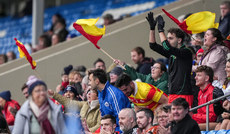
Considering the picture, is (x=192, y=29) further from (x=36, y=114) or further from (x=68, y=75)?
(x=36, y=114)

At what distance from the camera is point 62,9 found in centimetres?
2219

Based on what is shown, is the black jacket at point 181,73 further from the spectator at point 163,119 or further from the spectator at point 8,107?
the spectator at point 8,107

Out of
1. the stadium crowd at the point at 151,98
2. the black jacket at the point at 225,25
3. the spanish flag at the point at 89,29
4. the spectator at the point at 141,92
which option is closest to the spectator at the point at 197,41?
the stadium crowd at the point at 151,98

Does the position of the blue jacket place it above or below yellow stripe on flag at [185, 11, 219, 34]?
below

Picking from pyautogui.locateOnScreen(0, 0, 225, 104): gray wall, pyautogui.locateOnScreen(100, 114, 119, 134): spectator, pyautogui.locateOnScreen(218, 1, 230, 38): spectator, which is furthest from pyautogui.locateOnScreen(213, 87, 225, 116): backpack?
pyautogui.locateOnScreen(0, 0, 225, 104): gray wall

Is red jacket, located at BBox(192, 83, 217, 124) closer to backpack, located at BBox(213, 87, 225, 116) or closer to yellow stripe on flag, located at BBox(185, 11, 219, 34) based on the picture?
backpack, located at BBox(213, 87, 225, 116)

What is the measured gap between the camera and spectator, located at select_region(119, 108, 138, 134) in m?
7.03

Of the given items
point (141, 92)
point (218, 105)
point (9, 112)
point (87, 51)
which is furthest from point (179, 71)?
point (87, 51)

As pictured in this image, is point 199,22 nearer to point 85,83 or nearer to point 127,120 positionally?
point 85,83

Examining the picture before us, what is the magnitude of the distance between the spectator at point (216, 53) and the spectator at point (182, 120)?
2.43 metres

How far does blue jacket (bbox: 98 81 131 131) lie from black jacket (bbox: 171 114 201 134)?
1.57 m

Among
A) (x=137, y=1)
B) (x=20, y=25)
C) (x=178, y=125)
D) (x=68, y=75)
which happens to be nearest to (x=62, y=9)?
(x=20, y=25)

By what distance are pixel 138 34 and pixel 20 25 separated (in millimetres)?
10540

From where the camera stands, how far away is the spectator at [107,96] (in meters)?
7.61
